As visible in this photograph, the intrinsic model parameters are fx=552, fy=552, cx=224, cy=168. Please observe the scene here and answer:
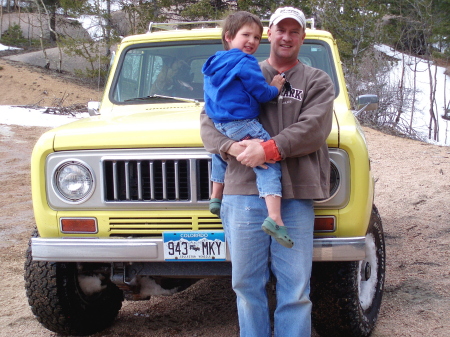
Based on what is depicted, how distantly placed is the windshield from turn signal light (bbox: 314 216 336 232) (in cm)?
136

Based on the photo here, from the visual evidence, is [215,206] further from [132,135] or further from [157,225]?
[132,135]

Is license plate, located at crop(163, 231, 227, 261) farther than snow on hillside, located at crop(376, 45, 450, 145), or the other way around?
snow on hillside, located at crop(376, 45, 450, 145)

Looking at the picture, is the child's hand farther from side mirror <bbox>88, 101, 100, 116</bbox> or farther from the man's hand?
side mirror <bbox>88, 101, 100, 116</bbox>

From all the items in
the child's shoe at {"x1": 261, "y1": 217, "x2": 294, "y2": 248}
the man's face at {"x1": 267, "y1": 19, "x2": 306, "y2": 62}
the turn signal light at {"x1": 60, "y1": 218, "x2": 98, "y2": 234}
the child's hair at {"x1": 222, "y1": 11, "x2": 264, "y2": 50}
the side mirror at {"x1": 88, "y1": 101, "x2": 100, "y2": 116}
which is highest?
the child's hair at {"x1": 222, "y1": 11, "x2": 264, "y2": 50}

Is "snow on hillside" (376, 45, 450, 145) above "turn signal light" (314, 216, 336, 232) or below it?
below

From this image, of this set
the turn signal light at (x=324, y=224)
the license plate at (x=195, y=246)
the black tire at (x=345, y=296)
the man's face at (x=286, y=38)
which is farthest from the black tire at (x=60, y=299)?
the man's face at (x=286, y=38)

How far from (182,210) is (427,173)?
23.1 ft

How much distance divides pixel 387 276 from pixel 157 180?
7.80 feet

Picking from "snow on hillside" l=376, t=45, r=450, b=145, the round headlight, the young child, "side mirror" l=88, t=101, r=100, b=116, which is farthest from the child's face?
"snow on hillside" l=376, t=45, r=450, b=145

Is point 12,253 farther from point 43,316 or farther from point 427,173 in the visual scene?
point 427,173

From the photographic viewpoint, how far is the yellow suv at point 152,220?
2.77 meters

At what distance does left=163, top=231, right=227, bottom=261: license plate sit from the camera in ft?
9.03

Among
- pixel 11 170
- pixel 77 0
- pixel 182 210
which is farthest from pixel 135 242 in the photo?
pixel 77 0

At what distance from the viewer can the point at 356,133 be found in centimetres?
280
